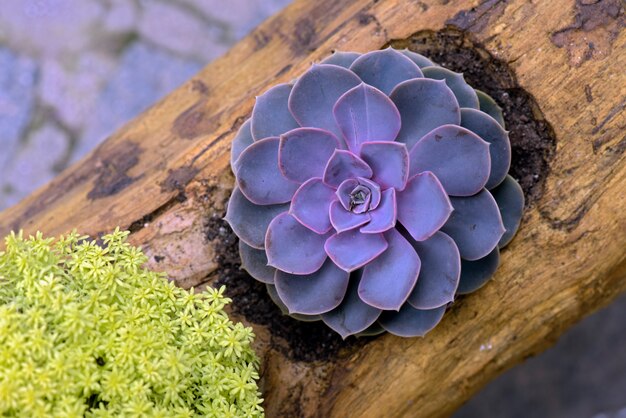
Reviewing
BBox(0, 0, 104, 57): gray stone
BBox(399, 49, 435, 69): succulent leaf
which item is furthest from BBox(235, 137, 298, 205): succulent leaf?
BBox(0, 0, 104, 57): gray stone

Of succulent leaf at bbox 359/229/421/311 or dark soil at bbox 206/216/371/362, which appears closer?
succulent leaf at bbox 359/229/421/311

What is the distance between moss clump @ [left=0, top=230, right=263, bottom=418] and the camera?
1346 mm

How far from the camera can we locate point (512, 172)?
1.84 metres

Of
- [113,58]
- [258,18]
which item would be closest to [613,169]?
[258,18]

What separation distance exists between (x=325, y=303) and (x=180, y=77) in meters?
2.11

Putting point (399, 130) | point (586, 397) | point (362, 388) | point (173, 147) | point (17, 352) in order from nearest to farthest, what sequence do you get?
point (17, 352) < point (399, 130) < point (362, 388) < point (173, 147) < point (586, 397)

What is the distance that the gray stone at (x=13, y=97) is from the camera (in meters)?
3.38

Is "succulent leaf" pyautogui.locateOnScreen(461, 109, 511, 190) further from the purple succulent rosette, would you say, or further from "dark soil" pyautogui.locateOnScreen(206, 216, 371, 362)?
"dark soil" pyautogui.locateOnScreen(206, 216, 371, 362)

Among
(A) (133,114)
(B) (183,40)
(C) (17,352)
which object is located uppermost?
(C) (17,352)

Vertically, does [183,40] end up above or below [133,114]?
above

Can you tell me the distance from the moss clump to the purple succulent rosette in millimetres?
235

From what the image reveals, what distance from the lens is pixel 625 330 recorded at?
3064 millimetres

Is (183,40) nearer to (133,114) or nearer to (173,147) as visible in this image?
(133,114)

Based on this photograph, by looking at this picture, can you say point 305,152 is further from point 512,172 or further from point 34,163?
point 34,163
